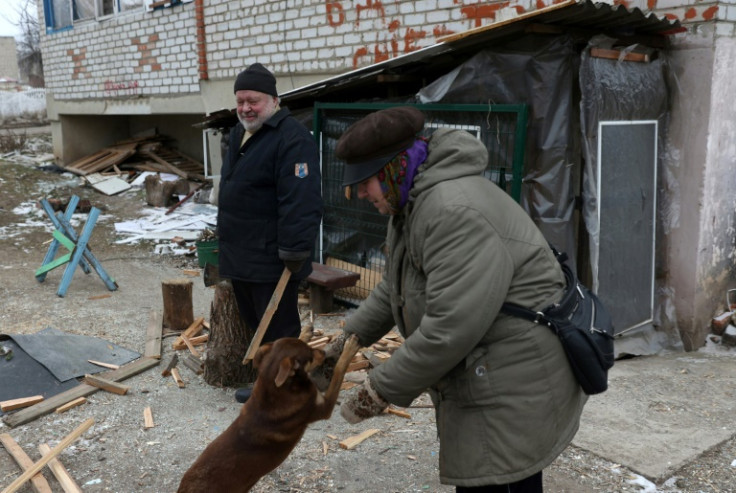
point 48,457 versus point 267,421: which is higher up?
point 267,421

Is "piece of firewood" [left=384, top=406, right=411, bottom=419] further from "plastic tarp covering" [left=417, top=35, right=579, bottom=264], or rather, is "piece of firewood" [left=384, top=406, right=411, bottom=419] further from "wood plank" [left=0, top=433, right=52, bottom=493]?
"wood plank" [left=0, top=433, right=52, bottom=493]

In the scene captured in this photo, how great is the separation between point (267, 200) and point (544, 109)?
2359 millimetres

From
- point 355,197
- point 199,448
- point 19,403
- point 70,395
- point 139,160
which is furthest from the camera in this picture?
point 139,160

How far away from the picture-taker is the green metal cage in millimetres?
5578

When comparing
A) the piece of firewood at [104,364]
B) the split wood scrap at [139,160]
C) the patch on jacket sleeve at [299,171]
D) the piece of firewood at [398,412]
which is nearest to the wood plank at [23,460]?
the piece of firewood at [104,364]

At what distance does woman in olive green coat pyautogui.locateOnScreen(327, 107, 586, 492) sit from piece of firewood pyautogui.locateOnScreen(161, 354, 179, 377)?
3.29 meters

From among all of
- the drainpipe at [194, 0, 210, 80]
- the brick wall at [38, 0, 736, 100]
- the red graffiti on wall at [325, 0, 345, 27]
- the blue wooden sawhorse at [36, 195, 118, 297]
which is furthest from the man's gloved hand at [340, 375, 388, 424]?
the drainpipe at [194, 0, 210, 80]

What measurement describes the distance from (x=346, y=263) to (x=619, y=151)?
2956 millimetres

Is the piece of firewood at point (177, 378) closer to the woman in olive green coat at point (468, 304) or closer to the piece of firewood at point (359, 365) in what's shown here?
the piece of firewood at point (359, 365)

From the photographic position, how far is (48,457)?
3797 millimetres

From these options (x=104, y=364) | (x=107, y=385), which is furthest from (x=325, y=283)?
(x=107, y=385)

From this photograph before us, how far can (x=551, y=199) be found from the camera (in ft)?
17.8

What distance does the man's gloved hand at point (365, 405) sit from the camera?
2344 mm

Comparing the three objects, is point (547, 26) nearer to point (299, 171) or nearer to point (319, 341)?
point (299, 171)
